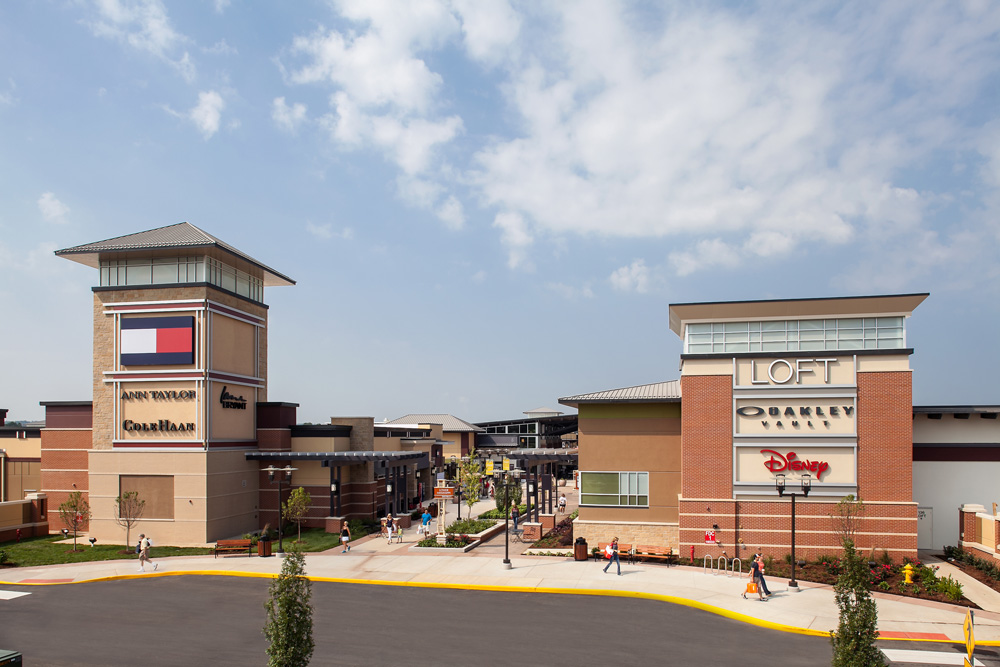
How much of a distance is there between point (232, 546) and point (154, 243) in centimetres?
1670

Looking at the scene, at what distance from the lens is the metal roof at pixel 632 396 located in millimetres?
33781

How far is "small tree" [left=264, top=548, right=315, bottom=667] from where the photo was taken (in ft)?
41.5

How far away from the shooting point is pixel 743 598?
24.8 meters

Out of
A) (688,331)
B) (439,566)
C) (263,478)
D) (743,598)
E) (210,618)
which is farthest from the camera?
(263,478)

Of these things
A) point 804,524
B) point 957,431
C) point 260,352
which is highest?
point 260,352

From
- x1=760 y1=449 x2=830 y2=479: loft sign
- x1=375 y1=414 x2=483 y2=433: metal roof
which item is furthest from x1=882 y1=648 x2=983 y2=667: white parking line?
x1=375 y1=414 x2=483 y2=433: metal roof

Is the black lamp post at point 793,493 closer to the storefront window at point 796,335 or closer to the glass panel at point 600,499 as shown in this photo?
the storefront window at point 796,335

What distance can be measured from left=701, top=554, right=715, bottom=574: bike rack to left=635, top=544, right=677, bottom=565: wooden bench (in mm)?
1281

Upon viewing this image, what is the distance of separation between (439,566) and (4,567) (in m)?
19.8

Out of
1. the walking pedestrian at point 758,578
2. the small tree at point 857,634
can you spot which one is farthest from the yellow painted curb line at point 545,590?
the small tree at point 857,634

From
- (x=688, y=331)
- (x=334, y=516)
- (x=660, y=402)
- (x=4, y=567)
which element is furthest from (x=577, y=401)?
(x=4, y=567)

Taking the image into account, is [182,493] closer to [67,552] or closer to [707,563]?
[67,552]

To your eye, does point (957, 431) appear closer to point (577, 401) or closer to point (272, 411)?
point (577, 401)

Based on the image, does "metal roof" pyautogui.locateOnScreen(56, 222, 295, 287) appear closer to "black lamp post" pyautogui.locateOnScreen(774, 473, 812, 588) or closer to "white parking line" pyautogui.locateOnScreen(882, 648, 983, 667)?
"black lamp post" pyautogui.locateOnScreen(774, 473, 812, 588)
